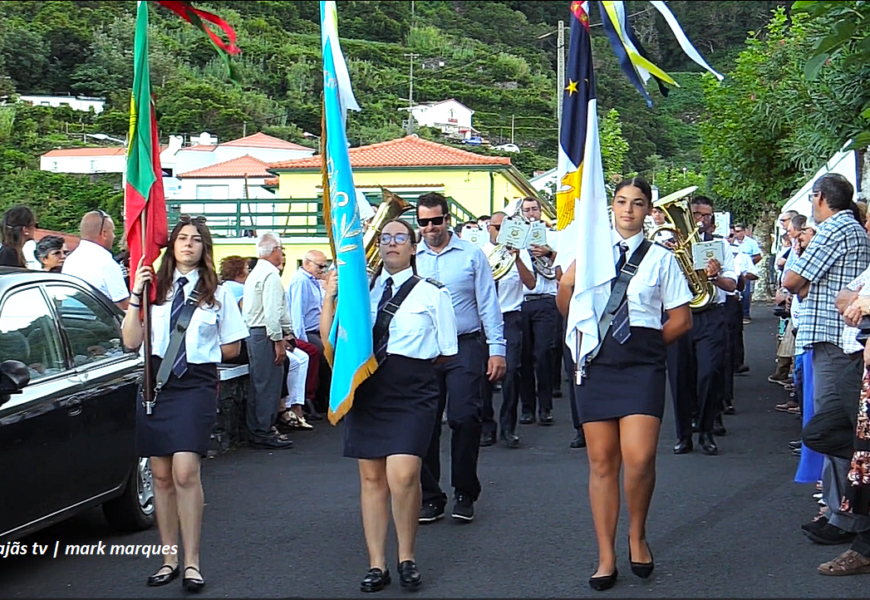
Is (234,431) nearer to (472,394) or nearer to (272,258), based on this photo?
(272,258)

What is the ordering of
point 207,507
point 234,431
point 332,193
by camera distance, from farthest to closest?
point 234,431 < point 207,507 < point 332,193

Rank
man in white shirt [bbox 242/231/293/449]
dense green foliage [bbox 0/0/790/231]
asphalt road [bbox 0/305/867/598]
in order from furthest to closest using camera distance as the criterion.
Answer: dense green foliage [bbox 0/0/790/231] < man in white shirt [bbox 242/231/293/449] < asphalt road [bbox 0/305/867/598]

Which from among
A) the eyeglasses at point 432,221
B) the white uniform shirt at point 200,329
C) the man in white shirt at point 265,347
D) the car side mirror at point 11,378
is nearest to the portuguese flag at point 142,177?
the white uniform shirt at point 200,329

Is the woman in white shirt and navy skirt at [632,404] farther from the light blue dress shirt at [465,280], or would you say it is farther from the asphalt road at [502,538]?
the light blue dress shirt at [465,280]

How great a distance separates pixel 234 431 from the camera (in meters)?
11.7

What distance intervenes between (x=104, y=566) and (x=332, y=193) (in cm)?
270

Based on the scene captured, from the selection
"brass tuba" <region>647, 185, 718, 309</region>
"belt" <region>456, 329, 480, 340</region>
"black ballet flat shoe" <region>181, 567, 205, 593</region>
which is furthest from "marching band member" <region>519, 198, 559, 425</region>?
"black ballet flat shoe" <region>181, 567, 205, 593</region>

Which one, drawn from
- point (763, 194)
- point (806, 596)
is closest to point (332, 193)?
point (806, 596)

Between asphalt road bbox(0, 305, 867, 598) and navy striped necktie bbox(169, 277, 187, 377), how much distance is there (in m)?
1.17

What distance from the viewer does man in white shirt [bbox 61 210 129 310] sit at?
9.77m

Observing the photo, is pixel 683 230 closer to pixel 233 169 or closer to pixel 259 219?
pixel 259 219

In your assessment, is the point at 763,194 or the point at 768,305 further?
the point at 768,305

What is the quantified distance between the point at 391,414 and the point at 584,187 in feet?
5.00

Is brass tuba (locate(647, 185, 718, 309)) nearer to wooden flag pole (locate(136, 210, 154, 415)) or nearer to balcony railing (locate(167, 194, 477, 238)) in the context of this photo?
wooden flag pole (locate(136, 210, 154, 415))
